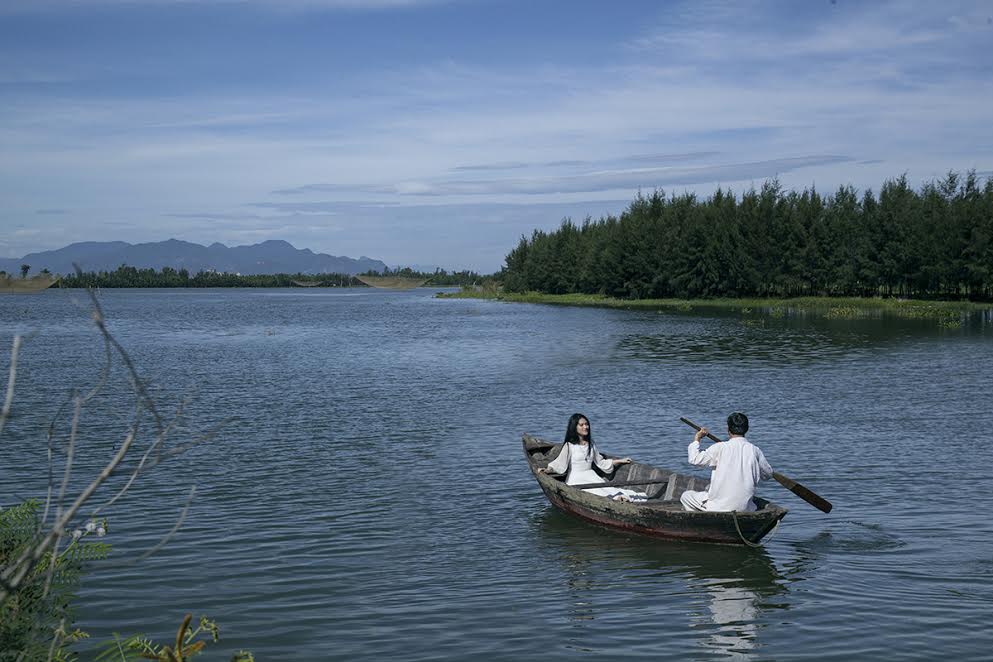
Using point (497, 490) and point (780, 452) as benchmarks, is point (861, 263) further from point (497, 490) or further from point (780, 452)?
point (497, 490)

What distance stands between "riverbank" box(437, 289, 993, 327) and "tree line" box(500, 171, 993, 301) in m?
2.05

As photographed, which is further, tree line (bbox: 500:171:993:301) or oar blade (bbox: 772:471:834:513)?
tree line (bbox: 500:171:993:301)

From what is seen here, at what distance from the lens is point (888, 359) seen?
41.5 m

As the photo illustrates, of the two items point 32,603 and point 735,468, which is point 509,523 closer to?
point 735,468

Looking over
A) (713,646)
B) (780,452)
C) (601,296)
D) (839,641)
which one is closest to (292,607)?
(713,646)

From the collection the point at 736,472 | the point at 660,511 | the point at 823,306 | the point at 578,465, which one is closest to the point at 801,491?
the point at 736,472

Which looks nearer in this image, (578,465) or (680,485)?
(680,485)

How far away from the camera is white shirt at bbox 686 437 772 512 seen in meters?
13.7

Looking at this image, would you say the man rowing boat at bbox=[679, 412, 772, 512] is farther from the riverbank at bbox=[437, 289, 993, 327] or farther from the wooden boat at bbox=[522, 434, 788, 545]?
the riverbank at bbox=[437, 289, 993, 327]

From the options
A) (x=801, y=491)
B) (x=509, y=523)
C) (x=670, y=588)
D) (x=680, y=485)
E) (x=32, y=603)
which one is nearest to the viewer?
(x=32, y=603)

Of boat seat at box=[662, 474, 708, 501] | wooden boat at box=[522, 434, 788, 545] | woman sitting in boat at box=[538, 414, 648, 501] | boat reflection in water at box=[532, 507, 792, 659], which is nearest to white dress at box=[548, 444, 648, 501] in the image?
woman sitting in boat at box=[538, 414, 648, 501]

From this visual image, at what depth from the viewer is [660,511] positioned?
46.4ft

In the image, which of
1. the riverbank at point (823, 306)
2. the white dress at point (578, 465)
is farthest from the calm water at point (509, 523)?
the riverbank at point (823, 306)

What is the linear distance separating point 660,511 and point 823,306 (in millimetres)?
75072
